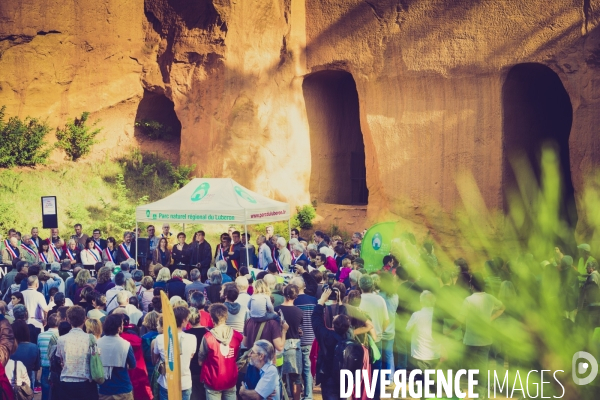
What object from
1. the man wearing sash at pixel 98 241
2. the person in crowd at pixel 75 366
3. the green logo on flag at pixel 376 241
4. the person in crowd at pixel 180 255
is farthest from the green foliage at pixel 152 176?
the person in crowd at pixel 75 366

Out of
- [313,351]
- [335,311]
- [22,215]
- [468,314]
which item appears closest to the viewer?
[468,314]

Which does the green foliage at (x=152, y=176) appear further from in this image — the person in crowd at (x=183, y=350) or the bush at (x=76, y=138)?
the person in crowd at (x=183, y=350)

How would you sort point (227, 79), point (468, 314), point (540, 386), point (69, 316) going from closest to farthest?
1. point (540, 386)
2. point (468, 314)
3. point (69, 316)
4. point (227, 79)

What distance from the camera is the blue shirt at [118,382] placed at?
6207 millimetres

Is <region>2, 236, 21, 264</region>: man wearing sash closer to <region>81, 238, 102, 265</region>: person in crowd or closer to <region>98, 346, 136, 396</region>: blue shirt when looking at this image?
<region>81, 238, 102, 265</region>: person in crowd

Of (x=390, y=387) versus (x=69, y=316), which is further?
(x=390, y=387)

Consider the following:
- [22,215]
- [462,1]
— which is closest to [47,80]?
[22,215]

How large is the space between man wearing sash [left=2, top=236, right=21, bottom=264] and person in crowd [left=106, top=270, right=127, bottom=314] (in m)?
5.55

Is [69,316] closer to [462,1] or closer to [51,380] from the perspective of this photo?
[51,380]

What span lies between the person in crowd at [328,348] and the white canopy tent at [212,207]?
627cm

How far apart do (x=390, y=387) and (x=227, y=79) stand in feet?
41.1

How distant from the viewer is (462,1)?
17.6 meters

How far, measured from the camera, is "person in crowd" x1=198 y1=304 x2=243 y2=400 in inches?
247

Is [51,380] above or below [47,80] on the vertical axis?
below
